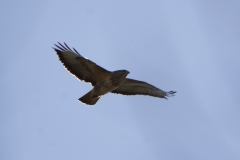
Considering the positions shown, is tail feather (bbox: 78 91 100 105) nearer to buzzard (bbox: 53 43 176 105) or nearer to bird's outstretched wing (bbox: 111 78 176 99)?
buzzard (bbox: 53 43 176 105)

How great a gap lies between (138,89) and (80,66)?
214 cm

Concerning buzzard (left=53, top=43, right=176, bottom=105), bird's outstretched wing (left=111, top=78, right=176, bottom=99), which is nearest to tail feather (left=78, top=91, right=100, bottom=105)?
buzzard (left=53, top=43, right=176, bottom=105)

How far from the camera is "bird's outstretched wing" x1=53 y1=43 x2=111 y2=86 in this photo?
13.3 m

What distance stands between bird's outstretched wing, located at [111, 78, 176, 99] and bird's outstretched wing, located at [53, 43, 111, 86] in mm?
1057

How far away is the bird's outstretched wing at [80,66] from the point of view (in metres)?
13.3

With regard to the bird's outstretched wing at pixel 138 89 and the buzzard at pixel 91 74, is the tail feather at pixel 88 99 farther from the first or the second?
the bird's outstretched wing at pixel 138 89

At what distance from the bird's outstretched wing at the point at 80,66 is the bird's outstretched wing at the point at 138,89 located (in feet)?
3.47

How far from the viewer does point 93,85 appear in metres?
13.6

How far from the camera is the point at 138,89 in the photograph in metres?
14.7

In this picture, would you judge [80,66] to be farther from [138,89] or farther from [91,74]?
[138,89]

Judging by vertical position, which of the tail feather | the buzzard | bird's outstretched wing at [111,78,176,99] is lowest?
the tail feather

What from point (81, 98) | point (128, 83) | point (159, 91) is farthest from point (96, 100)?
point (159, 91)

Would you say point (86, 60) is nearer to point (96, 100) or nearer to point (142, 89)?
point (96, 100)

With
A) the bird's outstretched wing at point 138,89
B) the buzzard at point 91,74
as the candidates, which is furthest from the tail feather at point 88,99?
the bird's outstretched wing at point 138,89
